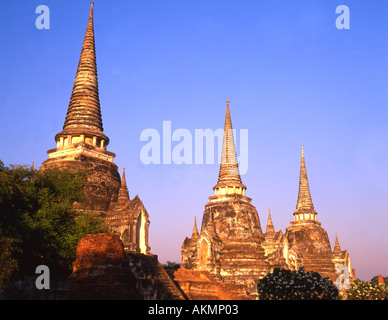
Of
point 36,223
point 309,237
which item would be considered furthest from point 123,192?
point 309,237

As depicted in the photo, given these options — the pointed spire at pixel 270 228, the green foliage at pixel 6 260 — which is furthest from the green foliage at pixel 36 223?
the pointed spire at pixel 270 228

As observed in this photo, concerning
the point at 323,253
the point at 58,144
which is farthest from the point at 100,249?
the point at 323,253

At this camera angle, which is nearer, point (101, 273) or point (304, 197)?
point (101, 273)

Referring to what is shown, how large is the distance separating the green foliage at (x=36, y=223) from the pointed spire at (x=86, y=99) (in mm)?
10056

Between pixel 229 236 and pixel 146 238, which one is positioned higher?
pixel 229 236

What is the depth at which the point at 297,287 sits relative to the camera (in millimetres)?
24484

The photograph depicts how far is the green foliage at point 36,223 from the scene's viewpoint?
61.0ft

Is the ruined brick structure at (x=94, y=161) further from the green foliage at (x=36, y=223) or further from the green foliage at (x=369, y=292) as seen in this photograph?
the green foliage at (x=369, y=292)

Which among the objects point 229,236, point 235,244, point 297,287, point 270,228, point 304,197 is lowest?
point 297,287

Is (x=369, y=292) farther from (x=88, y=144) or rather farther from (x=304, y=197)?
(x=304, y=197)

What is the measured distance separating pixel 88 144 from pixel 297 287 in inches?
650

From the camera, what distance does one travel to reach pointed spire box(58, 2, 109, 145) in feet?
107

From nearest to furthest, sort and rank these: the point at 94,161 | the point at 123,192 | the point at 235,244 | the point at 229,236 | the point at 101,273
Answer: the point at 101,273 < the point at 123,192 < the point at 94,161 < the point at 235,244 < the point at 229,236

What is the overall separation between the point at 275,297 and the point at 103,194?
1266 cm
